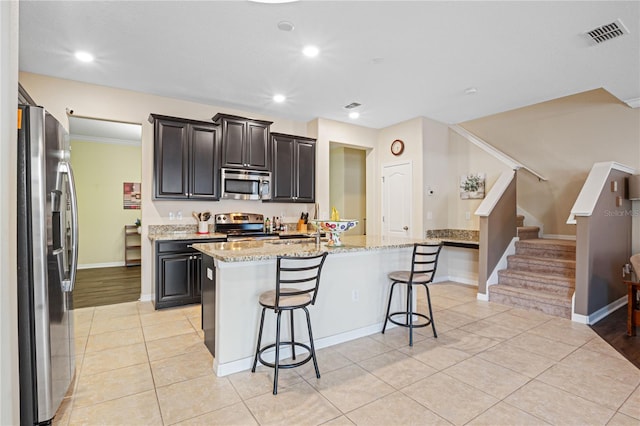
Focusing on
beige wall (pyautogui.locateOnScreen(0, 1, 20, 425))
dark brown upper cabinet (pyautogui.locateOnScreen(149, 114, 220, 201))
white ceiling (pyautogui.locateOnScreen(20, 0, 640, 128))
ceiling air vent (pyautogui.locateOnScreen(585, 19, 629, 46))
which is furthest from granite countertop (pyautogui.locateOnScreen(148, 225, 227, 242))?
ceiling air vent (pyautogui.locateOnScreen(585, 19, 629, 46))

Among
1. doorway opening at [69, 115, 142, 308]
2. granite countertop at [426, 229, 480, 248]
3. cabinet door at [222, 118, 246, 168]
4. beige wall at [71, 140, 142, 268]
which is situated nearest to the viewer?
cabinet door at [222, 118, 246, 168]

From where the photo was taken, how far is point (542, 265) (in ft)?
15.3

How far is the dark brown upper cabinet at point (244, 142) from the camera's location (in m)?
4.79

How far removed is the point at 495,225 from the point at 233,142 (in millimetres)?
4163

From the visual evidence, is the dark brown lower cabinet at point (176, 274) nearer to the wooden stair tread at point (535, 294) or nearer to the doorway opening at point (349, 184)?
the doorway opening at point (349, 184)

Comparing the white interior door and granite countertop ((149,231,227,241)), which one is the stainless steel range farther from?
the white interior door

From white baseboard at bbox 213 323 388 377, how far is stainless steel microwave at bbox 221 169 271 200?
272 cm

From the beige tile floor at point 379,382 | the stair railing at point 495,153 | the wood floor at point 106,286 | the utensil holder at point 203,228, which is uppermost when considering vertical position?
the stair railing at point 495,153

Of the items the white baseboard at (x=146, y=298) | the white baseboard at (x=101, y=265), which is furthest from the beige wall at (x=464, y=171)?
the white baseboard at (x=101, y=265)

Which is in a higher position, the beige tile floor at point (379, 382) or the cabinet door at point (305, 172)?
the cabinet door at point (305, 172)

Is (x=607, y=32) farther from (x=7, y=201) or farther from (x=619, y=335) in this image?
(x=7, y=201)

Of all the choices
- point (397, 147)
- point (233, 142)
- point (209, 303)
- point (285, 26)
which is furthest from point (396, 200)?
point (209, 303)

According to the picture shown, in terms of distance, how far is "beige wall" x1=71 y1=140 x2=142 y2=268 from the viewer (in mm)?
6844

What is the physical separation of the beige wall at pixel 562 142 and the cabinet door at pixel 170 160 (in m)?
5.76
